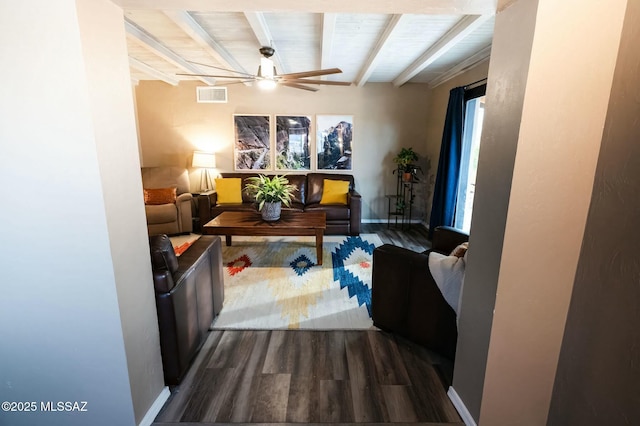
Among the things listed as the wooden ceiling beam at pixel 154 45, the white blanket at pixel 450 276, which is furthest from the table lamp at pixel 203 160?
the white blanket at pixel 450 276

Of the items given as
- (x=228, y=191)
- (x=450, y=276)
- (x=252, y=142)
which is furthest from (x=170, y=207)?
(x=450, y=276)

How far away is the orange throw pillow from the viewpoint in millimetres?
4406

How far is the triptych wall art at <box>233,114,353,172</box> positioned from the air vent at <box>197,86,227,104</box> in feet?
1.27

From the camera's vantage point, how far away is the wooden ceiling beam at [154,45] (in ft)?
8.76

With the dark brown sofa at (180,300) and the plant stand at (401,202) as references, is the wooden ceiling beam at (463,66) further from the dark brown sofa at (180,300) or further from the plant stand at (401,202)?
the dark brown sofa at (180,300)

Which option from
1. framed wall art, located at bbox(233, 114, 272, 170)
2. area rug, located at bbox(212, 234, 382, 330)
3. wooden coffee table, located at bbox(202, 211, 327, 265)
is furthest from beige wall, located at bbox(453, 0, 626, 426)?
framed wall art, located at bbox(233, 114, 272, 170)

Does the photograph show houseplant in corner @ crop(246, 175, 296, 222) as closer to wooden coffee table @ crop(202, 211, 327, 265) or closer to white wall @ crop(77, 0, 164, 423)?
wooden coffee table @ crop(202, 211, 327, 265)

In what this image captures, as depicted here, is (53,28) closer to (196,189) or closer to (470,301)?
(470,301)

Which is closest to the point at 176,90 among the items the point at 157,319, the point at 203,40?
the point at 203,40

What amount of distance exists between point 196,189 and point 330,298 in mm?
3690

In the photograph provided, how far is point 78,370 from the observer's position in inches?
54.1

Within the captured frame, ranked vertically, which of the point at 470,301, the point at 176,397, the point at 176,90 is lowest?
the point at 176,397

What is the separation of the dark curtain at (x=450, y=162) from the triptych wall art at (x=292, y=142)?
166cm

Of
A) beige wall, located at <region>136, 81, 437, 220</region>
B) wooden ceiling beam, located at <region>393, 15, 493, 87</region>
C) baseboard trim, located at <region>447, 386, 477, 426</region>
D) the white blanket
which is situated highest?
wooden ceiling beam, located at <region>393, 15, 493, 87</region>
